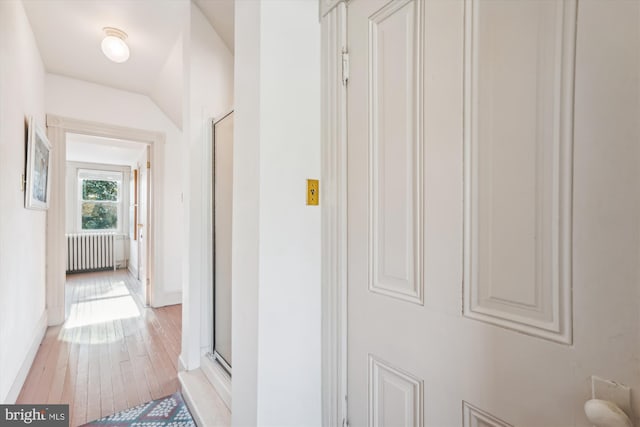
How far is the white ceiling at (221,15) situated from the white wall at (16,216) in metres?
1.07

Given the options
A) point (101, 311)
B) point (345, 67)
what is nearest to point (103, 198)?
point (101, 311)

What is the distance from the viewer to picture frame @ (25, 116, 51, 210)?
2.08 metres

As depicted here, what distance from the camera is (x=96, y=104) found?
3199mm

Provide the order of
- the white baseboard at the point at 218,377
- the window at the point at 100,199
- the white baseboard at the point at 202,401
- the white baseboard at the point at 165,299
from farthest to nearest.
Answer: the window at the point at 100,199, the white baseboard at the point at 165,299, the white baseboard at the point at 218,377, the white baseboard at the point at 202,401

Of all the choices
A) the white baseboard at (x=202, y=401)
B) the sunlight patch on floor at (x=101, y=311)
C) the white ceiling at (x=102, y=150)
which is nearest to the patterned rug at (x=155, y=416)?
the white baseboard at (x=202, y=401)

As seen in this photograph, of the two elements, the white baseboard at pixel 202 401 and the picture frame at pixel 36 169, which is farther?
the picture frame at pixel 36 169

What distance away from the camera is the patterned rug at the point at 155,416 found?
159 cm

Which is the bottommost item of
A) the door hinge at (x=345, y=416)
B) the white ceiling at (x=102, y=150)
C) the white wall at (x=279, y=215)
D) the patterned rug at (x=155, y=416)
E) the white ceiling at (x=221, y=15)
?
the patterned rug at (x=155, y=416)

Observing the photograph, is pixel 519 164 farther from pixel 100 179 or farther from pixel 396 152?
pixel 100 179

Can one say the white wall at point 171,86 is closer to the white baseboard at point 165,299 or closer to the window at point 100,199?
the white baseboard at point 165,299

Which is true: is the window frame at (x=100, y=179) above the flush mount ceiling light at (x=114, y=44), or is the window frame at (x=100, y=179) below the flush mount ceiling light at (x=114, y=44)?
below

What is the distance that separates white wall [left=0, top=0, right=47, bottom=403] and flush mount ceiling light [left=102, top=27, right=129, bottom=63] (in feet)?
1.56

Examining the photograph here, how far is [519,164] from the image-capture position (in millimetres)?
632

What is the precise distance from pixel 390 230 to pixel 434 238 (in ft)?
0.48
